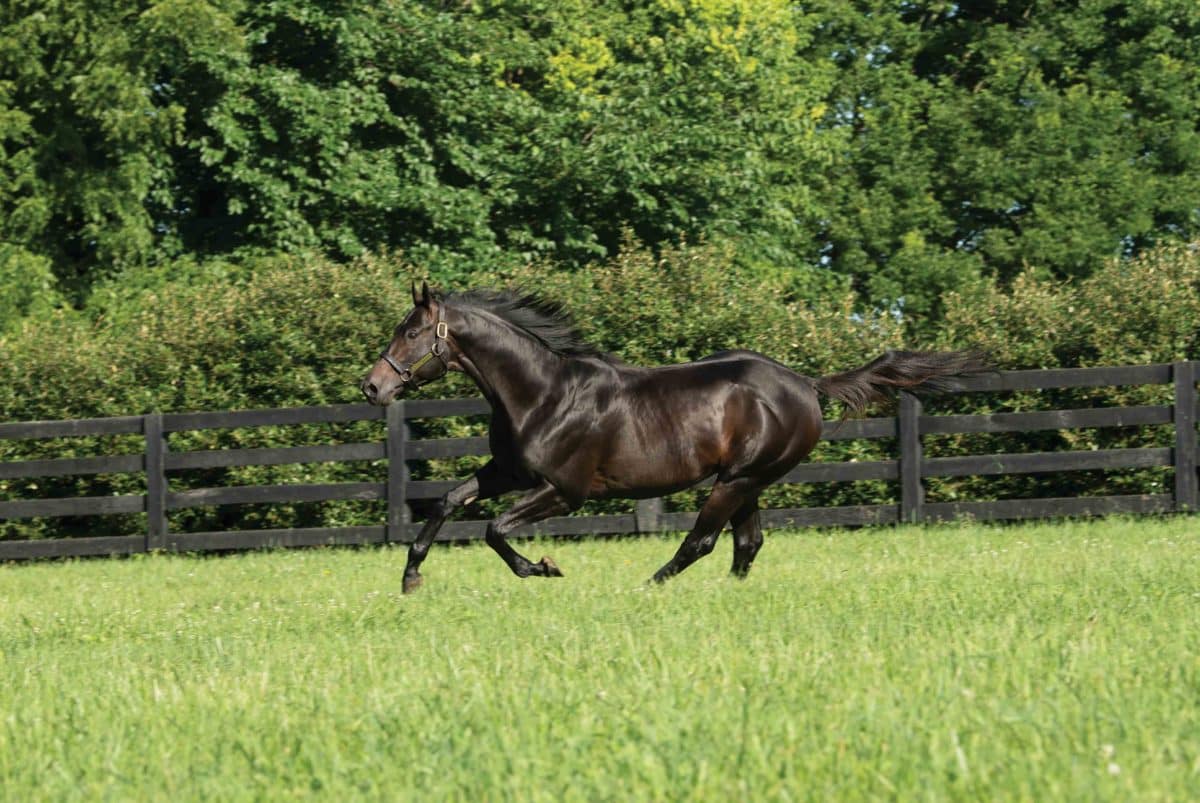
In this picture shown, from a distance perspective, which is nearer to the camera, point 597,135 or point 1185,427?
point 1185,427

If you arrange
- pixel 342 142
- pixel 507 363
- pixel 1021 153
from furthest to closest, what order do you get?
pixel 1021 153
pixel 342 142
pixel 507 363

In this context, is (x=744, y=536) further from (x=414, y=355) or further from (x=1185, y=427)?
(x=1185, y=427)

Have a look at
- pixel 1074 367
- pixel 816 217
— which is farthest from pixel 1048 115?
pixel 1074 367

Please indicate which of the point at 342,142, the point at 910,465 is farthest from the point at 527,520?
the point at 342,142

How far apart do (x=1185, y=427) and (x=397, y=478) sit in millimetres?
7402

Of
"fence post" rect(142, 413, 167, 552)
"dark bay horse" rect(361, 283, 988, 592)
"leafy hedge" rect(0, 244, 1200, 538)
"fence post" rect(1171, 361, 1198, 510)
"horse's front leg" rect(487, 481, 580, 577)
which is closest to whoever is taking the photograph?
"horse's front leg" rect(487, 481, 580, 577)

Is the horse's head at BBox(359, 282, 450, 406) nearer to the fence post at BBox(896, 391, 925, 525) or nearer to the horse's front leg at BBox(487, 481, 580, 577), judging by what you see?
the horse's front leg at BBox(487, 481, 580, 577)

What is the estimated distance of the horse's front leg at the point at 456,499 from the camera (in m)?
10.1

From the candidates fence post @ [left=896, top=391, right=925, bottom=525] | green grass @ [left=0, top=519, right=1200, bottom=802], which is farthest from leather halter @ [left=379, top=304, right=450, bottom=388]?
fence post @ [left=896, top=391, right=925, bottom=525]

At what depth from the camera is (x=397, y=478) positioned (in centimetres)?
1546

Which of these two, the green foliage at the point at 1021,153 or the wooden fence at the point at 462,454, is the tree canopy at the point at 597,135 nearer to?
the green foliage at the point at 1021,153

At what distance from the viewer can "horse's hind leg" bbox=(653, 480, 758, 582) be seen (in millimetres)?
9930

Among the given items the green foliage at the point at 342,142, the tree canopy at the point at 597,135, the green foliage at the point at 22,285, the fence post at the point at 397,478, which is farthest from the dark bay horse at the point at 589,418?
the green foliage at the point at 22,285

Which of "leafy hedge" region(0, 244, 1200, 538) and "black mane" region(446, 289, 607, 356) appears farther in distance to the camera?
"leafy hedge" region(0, 244, 1200, 538)
